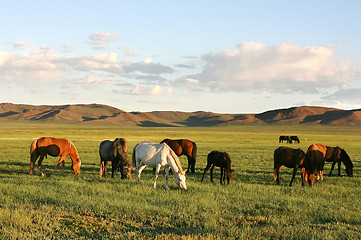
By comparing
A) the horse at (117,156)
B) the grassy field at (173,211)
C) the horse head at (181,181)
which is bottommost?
the grassy field at (173,211)

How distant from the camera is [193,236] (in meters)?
7.09

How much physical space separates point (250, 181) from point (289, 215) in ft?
20.3

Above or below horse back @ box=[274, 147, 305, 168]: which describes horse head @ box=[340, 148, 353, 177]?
below

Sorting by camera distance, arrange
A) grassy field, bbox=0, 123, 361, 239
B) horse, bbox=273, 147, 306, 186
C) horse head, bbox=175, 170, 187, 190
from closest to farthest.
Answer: grassy field, bbox=0, 123, 361, 239, horse head, bbox=175, 170, 187, 190, horse, bbox=273, 147, 306, 186

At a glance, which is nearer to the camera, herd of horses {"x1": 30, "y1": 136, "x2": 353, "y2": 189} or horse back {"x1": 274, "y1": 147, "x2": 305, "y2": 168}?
herd of horses {"x1": 30, "y1": 136, "x2": 353, "y2": 189}

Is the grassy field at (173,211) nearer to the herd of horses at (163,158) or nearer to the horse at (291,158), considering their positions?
the herd of horses at (163,158)

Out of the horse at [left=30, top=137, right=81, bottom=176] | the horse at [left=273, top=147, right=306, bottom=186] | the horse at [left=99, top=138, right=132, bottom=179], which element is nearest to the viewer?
the horse at [left=273, top=147, right=306, bottom=186]

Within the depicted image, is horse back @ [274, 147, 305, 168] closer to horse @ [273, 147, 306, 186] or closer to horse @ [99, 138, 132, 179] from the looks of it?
horse @ [273, 147, 306, 186]

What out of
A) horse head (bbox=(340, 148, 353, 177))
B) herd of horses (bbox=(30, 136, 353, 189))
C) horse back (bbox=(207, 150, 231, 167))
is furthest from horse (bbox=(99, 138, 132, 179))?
A: horse head (bbox=(340, 148, 353, 177))

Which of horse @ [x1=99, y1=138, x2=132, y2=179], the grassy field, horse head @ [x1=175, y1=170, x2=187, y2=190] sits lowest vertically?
the grassy field

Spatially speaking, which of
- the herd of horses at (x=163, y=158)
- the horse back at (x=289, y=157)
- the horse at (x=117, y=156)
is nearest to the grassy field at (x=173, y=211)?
the herd of horses at (x=163, y=158)

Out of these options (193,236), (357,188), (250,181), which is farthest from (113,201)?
(357,188)

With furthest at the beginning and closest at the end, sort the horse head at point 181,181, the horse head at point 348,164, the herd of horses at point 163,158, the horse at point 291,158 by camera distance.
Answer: the horse head at point 348,164 < the horse at point 291,158 < the herd of horses at point 163,158 < the horse head at point 181,181

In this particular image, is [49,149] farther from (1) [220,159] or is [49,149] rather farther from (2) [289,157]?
(2) [289,157]
